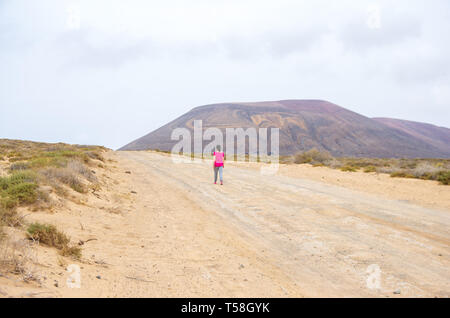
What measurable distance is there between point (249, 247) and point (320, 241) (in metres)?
1.47

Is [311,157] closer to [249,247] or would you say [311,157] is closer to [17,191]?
[249,247]

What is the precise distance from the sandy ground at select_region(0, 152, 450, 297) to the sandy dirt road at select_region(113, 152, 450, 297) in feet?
0.07

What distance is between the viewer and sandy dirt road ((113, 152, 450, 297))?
14.4 feet

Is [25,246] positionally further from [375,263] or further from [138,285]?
[375,263]

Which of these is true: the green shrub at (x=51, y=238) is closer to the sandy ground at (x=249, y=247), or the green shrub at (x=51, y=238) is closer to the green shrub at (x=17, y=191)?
the sandy ground at (x=249, y=247)

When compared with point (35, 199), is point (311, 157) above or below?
above

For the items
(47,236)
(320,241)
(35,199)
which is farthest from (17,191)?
(320,241)

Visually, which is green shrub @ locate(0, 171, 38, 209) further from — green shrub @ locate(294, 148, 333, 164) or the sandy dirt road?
green shrub @ locate(294, 148, 333, 164)

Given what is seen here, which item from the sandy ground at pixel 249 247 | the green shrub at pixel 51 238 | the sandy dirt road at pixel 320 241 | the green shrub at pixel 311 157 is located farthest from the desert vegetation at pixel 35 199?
the green shrub at pixel 311 157

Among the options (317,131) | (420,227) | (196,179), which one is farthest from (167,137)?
(420,227)

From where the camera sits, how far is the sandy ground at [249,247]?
4.17 meters

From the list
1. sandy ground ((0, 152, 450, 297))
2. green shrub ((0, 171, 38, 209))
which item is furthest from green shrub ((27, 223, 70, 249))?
green shrub ((0, 171, 38, 209))

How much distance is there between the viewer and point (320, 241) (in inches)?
251

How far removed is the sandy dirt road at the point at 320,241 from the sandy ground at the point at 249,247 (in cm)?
2
